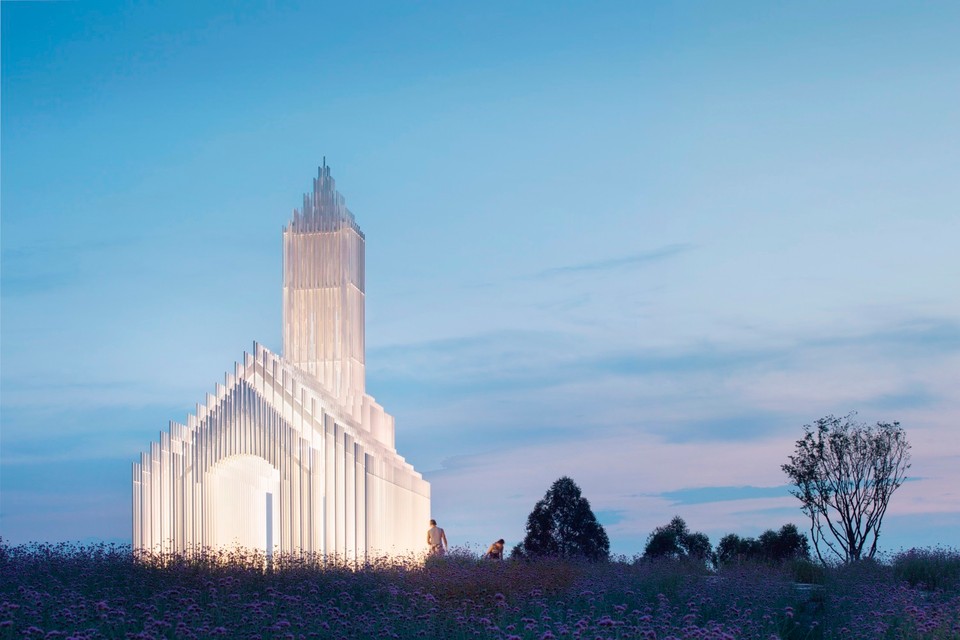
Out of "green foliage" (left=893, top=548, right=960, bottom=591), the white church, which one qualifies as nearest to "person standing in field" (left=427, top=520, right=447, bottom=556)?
the white church

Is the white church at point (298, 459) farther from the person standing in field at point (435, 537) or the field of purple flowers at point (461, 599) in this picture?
the field of purple flowers at point (461, 599)

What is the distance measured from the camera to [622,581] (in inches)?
682

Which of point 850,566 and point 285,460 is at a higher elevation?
point 285,460

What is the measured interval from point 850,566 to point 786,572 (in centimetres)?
194

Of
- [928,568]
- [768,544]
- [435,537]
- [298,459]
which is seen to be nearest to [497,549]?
[435,537]

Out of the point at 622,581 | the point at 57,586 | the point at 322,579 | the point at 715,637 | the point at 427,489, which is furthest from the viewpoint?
the point at 427,489

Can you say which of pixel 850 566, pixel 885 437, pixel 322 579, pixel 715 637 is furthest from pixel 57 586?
pixel 885 437

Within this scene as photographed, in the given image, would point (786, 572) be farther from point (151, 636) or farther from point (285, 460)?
point (151, 636)

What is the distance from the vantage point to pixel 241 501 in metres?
30.4

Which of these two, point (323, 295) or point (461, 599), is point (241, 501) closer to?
point (323, 295)

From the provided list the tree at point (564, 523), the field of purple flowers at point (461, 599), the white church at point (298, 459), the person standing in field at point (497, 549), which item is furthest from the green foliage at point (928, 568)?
the tree at point (564, 523)

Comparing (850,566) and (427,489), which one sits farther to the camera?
(427,489)

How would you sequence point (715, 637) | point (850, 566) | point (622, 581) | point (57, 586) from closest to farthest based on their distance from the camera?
point (715, 637), point (57, 586), point (622, 581), point (850, 566)

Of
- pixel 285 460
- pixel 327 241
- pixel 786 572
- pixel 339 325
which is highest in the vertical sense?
pixel 327 241
